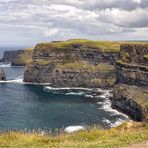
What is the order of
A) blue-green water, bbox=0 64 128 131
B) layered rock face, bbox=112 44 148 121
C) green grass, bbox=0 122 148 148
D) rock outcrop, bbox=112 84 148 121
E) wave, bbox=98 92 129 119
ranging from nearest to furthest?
green grass, bbox=0 122 148 148
blue-green water, bbox=0 64 128 131
rock outcrop, bbox=112 84 148 121
layered rock face, bbox=112 44 148 121
wave, bbox=98 92 129 119

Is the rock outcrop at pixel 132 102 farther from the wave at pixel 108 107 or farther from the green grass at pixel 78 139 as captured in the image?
the green grass at pixel 78 139

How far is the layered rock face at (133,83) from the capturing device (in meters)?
113

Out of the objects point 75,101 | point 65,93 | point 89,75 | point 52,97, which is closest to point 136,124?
point 75,101

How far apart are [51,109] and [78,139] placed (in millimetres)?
99192

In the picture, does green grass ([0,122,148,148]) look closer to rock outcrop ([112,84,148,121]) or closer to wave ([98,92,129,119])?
rock outcrop ([112,84,148,121])

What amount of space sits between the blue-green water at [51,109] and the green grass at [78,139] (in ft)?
216

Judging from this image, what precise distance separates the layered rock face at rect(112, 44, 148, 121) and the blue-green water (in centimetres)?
397

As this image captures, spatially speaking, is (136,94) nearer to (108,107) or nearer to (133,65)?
(108,107)

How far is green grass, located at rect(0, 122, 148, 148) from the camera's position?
22734 mm

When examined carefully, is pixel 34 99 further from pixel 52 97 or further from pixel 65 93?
pixel 65 93

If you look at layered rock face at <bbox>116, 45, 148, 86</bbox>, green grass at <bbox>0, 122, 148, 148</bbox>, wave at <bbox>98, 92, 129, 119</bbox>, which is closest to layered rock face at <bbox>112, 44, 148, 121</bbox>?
layered rock face at <bbox>116, 45, 148, 86</bbox>

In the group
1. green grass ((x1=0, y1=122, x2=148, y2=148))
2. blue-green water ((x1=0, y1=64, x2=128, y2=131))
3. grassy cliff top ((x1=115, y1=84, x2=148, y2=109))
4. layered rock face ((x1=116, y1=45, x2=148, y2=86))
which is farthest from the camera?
layered rock face ((x1=116, y1=45, x2=148, y2=86))

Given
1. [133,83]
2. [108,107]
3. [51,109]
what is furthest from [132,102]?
[133,83]

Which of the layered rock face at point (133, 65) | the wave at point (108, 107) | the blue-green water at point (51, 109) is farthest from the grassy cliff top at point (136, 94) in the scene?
the layered rock face at point (133, 65)
